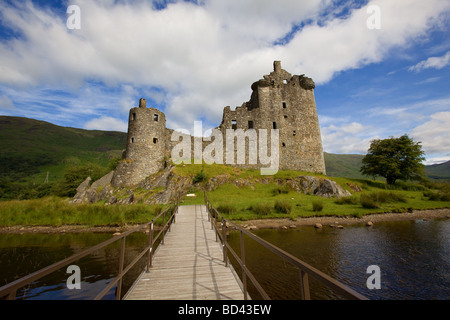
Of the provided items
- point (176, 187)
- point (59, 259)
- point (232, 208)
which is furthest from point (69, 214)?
point (232, 208)

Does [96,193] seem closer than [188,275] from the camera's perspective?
No

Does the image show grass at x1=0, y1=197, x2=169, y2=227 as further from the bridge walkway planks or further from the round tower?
the bridge walkway planks

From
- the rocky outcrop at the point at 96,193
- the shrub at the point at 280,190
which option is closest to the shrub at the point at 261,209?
the shrub at the point at 280,190

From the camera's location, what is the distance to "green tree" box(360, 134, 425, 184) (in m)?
28.6

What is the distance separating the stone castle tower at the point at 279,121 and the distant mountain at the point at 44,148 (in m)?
65.0

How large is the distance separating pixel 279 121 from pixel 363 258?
925 inches

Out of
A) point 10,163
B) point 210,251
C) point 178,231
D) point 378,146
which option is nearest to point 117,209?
point 178,231

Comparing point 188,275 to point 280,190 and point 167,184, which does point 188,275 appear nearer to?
point 167,184

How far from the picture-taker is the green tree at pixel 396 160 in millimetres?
28641

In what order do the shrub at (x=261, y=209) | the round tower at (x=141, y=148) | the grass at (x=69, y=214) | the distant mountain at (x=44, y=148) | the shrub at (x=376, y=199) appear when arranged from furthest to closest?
the distant mountain at (x=44, y=148) → the round tower at (x=141, y=148) → the shrub at (x=376, y=199) → the shrub at (x=261, y=209) → the grass at (x=69, y=214)

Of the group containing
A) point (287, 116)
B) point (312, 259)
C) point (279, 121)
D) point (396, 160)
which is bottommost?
point (312, 259)

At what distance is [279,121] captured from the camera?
99.5 ft

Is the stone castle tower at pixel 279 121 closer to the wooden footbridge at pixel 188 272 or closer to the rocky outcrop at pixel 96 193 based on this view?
the rocky outcrop at pixel 96 193
